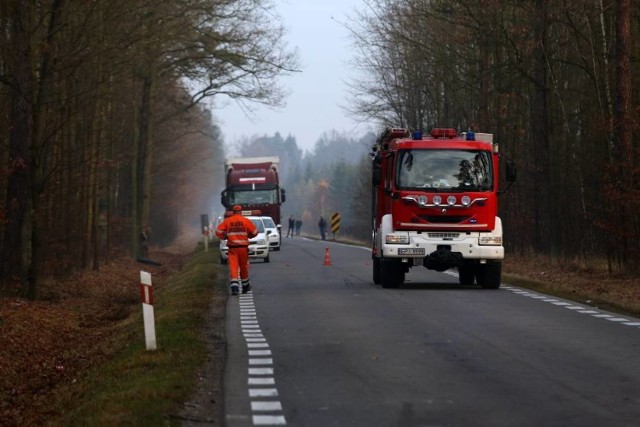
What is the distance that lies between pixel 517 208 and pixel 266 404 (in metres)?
36.5

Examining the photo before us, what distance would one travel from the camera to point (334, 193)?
655 ft

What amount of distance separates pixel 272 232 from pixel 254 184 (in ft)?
18.4

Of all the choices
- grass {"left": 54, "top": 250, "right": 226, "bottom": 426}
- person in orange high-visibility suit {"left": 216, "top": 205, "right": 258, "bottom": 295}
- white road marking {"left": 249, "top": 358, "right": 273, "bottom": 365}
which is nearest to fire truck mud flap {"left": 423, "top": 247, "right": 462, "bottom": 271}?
person in orange high-visibility suit {"left": 216, "top": 205, "right": 258, "bottom": 295}

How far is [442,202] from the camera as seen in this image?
84.0 feet

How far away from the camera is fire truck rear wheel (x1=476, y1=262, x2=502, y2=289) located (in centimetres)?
2652

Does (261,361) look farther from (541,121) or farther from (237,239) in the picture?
(541,121)

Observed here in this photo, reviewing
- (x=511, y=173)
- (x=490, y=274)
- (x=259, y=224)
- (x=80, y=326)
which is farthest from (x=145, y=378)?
(x=259, y=224)

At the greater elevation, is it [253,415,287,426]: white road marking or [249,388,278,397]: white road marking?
[249,388,278,397]: white road marking

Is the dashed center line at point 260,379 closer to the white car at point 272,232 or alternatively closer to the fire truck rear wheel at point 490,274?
the fire truck rear wheel at point 490,274

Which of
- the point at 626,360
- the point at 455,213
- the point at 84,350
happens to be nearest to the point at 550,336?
the point at 626,360

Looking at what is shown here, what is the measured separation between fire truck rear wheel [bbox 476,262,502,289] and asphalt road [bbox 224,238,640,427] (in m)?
2.12

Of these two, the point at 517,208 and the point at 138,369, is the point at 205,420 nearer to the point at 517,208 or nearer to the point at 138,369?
the point at 138,369

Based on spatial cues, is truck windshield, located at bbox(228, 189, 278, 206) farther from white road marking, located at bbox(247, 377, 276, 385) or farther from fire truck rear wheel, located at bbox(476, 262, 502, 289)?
white road marking, located at bbox(247, 377, 276, 385)

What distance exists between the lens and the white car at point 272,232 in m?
55.5
